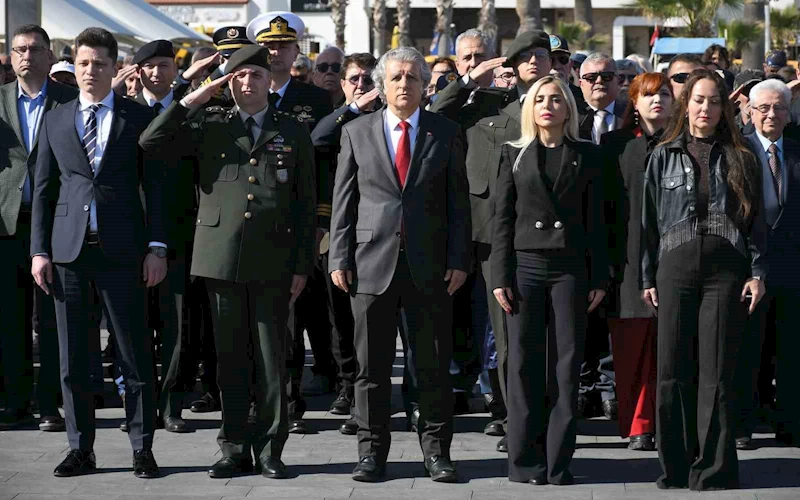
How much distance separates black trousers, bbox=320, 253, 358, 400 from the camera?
9297 mm

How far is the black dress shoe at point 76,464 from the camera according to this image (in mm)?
7359

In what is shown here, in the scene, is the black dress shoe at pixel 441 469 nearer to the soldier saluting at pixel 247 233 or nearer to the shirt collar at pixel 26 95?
the soldier saluting at pixel 247 233

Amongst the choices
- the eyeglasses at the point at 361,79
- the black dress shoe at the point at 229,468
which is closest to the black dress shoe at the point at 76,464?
the black dress shoe at the point at 229,468

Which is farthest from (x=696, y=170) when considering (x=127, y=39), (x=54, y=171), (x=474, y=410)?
(x=127, y=39)

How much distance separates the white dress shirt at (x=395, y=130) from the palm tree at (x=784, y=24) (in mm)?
39520

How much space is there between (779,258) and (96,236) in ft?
13.4

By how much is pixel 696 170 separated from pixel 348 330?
10.2ft

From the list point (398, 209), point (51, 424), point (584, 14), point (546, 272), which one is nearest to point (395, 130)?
point (398, 209)

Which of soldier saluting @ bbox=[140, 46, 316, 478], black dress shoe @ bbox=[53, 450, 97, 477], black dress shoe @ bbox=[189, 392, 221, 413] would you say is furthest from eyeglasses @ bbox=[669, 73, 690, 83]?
black dress shoe @ bbox=[53, 450, 97, 477]

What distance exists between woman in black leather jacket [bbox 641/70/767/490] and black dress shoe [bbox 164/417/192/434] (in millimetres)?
3098

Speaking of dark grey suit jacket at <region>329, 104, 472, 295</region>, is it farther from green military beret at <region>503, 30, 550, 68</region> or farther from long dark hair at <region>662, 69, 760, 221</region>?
long dark hair at <region>662, 69, 760, 221</region>

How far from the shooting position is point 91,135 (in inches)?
295

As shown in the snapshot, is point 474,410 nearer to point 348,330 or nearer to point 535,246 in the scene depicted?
point 348,330

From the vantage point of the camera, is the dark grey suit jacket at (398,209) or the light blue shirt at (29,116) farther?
the light blue shirt at (29,116)
